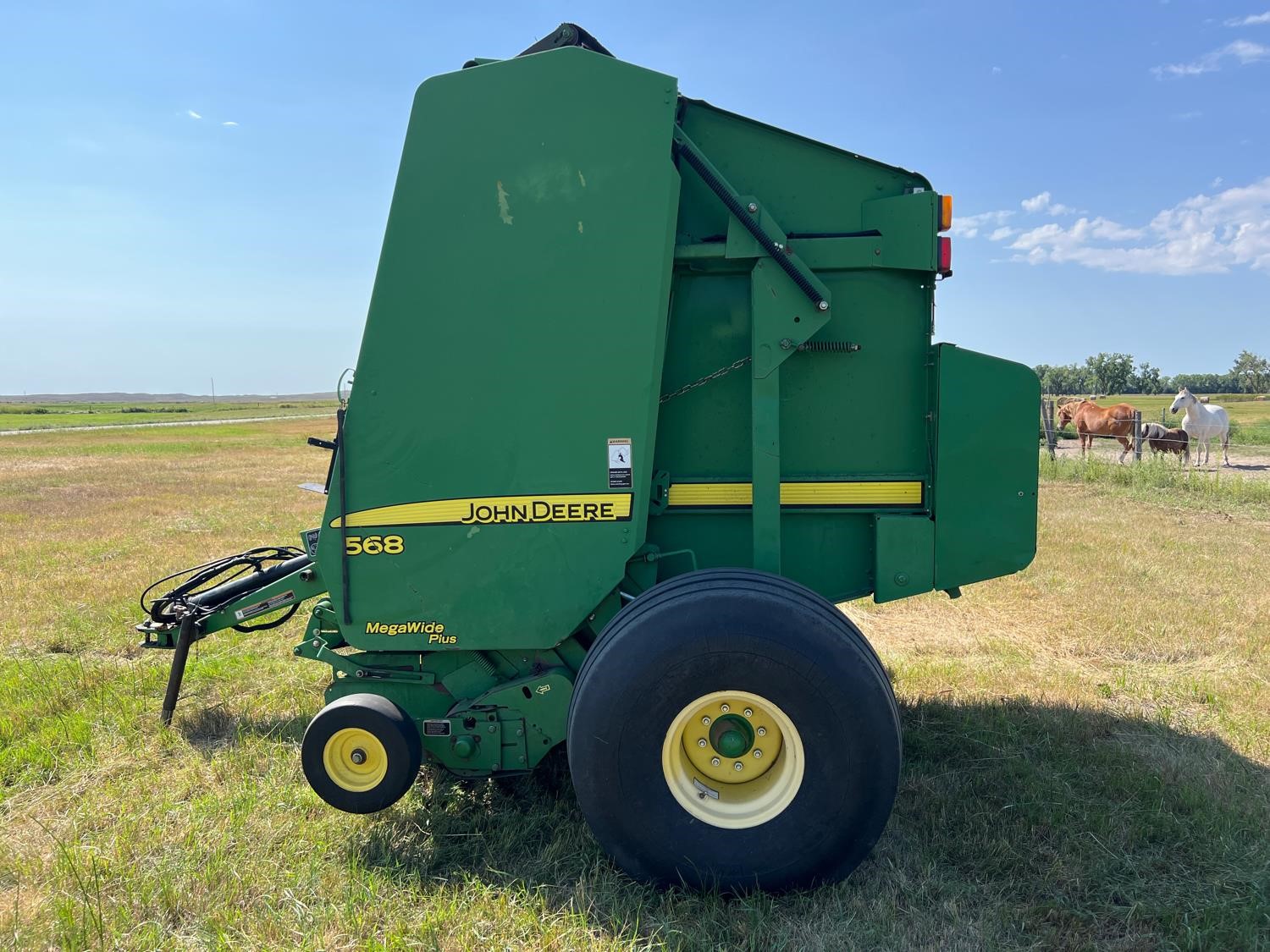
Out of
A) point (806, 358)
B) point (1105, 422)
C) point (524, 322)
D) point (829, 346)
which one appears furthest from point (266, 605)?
point (1105, 422)

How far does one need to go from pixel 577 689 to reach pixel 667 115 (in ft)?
7.13

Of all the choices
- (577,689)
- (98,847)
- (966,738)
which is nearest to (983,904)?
(966,738)

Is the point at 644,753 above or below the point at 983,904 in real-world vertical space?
above

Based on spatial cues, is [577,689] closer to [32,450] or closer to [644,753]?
[644,753]

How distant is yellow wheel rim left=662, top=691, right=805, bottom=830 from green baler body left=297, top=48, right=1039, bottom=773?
1.98 ft

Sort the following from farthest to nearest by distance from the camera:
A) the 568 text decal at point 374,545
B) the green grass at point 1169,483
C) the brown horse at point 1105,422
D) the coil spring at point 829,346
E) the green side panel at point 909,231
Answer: the brown horse at point 1105,422
the green grass at point 1169,483
the coil spring at point 829,346
the green side panel at point 909,231
the 568 text decal at point 374,545

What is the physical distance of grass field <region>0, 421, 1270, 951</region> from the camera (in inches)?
101

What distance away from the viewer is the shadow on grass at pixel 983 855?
99.3 inches

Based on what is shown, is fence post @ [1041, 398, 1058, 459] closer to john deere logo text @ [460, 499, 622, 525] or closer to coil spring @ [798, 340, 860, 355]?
coil spring @ [798, 340, 860, 355]

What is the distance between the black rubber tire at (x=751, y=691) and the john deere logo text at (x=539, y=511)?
493 millimetres

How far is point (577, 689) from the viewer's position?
267 centimetres

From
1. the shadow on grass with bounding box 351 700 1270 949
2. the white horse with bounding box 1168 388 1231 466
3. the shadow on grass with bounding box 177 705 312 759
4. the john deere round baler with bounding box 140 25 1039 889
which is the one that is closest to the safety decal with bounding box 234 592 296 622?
the john deere round baler with bounding box 140 25 1039 889

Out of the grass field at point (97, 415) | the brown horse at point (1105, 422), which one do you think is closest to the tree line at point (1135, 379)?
the brown horse at point (1105, 422)

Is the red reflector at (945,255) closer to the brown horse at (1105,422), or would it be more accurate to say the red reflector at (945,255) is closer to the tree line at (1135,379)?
the brown horse at (1105,422)
